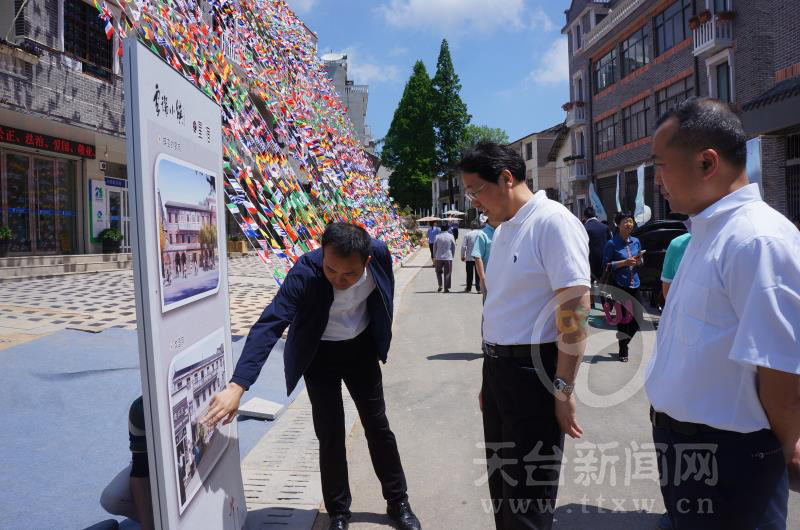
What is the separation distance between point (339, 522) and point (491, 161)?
2043 mm

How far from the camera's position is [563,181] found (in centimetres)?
3722

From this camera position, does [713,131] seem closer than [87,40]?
Yes

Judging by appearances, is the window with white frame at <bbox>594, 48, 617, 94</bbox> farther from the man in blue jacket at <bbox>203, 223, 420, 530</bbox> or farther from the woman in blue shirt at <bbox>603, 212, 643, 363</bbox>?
the man in blue jacket at <bbox>203, 223, 420, 530</bbox>

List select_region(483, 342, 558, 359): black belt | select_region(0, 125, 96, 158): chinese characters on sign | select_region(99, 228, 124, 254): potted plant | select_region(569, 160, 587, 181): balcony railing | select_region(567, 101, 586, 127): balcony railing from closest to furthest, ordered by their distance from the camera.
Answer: select_region(483, 342, 558, 359): black belt, select_region(0, 125, 96, 158): chinese characters on sign, select_region(99, 228, 124, 254): potted plant, select_region(567, 101, 586, 127): balcony railing, select_region(569, 160, 587, 181): balcony railing

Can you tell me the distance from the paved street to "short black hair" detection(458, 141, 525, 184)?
1932 millimetres

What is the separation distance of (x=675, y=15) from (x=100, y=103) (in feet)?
67.3

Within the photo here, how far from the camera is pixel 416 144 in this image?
1941 inches

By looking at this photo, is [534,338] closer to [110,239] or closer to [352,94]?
[110,239]

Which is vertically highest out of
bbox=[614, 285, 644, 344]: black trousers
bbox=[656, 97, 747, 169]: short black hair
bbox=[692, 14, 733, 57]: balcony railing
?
bbox=[692, 14, 733, 57]: balcony railing

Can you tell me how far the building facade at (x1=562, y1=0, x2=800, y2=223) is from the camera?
17125 millimetres

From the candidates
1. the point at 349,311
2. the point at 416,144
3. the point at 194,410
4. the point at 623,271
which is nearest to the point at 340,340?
the point at 349,311

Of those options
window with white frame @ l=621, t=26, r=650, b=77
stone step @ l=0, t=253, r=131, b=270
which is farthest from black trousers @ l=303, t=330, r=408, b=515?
window with white frame @ l=621, t=26, r=650, b=77

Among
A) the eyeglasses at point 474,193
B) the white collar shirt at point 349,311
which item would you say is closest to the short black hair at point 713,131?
the eyeglasses at point 474,193

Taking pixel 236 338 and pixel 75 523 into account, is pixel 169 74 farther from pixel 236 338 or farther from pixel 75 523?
pixel 236 338
